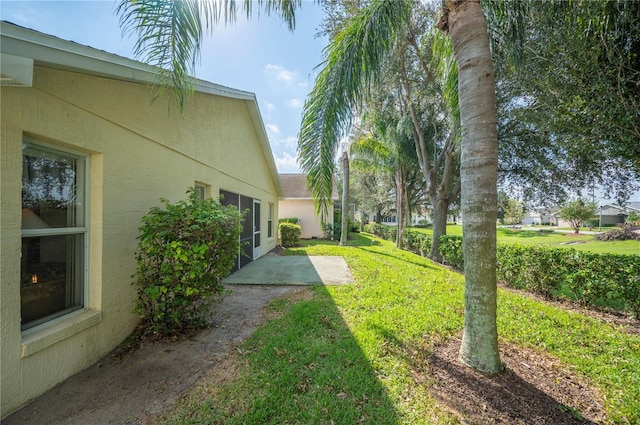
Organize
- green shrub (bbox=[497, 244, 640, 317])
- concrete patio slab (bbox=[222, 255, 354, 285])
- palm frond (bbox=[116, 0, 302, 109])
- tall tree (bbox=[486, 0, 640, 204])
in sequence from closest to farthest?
palm frond (bbox=[116, 0, 302, 109]) < tall tree (bbox=[486, 0, 640, 204]) < green shrub (bbox=[497, 244, 640, 317]) < concrete patio slab (bbox=[222, 255, 354, 285])

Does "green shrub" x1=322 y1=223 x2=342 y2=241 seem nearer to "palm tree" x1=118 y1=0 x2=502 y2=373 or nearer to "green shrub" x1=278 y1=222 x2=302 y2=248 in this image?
"green shrub" x1=278 y1=222 x2=302 y2=248

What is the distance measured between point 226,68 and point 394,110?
27.4 feet

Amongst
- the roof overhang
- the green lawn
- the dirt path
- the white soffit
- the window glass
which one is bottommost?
the green lawn

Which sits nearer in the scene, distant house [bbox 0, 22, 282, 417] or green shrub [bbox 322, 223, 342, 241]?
distant house [bbox 0, 22, 282, 417]

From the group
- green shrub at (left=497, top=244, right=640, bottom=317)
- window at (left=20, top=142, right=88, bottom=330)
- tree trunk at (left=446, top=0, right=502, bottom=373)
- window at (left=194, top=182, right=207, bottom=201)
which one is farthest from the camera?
window at (left=194, top=182, right=207, bottom=201)

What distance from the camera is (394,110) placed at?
435 inches

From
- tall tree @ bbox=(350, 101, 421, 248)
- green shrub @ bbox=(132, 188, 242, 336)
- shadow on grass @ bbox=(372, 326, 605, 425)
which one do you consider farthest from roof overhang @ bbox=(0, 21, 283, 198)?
tall tree @ bbox=(350, 101, 421, 248)

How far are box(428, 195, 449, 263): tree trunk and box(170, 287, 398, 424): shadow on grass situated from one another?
8567 mm

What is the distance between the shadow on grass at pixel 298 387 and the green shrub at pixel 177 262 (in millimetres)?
1105

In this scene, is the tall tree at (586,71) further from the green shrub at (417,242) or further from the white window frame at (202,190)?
the green shrub at (417,242)

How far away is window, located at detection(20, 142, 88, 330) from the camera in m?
2.53

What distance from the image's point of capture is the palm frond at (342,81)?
12.8 ft

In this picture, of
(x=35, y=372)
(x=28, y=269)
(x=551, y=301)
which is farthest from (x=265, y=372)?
(x=551, y=301)

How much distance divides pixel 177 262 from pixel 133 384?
138cm
